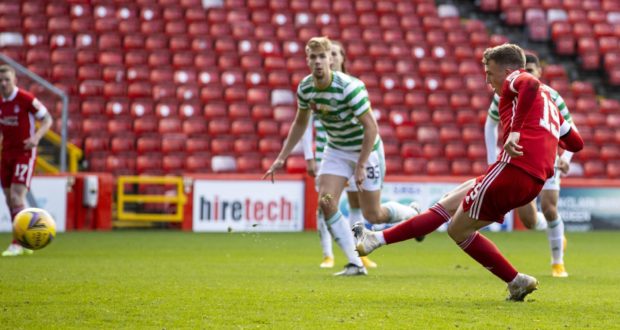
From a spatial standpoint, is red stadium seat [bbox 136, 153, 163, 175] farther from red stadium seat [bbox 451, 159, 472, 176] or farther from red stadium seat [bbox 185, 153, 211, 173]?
red stadium seat [bbox 451, 159, 472, 176]

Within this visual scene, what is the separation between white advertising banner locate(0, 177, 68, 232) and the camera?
17.3 metres

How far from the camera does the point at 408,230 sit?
291 inches

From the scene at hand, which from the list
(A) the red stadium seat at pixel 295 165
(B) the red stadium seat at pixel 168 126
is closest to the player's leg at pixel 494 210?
(A) the red stadium seat at pixel 295 165

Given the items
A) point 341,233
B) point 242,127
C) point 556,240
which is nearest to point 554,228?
point 556,240

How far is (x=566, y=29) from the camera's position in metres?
25.0

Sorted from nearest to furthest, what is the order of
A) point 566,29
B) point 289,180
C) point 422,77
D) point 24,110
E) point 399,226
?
1. point 399,226
2. point 24,110
3. point 289,180
4. point 422,77
5. point 566,29

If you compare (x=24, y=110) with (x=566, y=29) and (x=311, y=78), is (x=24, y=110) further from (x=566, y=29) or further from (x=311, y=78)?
(x=566, y=29)

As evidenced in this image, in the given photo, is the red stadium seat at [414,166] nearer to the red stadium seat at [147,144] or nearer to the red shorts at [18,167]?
the red stadium seat at [147,144]

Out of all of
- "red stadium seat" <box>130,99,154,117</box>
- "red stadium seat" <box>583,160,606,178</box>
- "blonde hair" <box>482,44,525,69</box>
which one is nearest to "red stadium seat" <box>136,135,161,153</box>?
"red stadium seat" <box>130,99,154,117</box>

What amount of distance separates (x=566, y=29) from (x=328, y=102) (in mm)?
17206

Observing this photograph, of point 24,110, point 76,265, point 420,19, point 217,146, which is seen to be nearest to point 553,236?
point 76,265

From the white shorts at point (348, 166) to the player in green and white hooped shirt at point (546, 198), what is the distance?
103cm

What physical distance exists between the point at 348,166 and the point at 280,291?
2047 mm

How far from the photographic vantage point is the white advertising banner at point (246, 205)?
1812 centimetres
